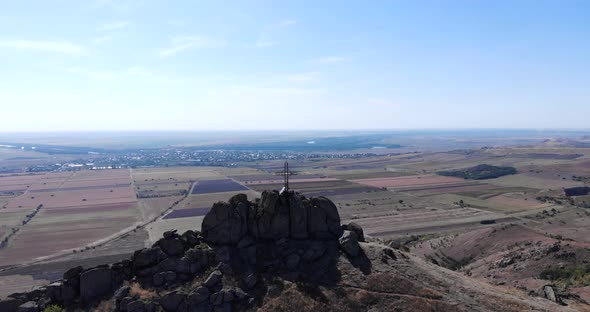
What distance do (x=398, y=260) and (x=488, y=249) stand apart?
33982 mm

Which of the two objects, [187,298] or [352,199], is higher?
[187,298]

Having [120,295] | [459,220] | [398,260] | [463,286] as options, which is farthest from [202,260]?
[459,220]

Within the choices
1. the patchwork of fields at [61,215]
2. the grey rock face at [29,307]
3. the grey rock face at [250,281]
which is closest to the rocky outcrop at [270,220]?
the grey rock face at [250,281]

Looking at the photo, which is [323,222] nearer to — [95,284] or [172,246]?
[172,246]

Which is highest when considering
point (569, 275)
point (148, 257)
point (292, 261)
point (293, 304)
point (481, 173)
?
point (148, 257)

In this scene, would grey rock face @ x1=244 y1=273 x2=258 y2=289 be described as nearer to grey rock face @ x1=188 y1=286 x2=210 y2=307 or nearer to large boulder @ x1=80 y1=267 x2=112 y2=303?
grey rock face @ x1=188 y1=286 x2=210 y2=307

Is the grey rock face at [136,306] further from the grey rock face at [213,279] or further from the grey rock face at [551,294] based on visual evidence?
the grey rock face at [551,294]

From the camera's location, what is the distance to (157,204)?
123m

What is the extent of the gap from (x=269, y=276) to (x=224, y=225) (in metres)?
6.02

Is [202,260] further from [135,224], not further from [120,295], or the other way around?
[135,224]

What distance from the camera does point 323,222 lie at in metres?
37.4

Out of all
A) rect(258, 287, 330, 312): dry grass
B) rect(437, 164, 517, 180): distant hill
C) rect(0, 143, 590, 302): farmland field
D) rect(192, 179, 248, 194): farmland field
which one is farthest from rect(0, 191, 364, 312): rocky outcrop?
rect(437, 164, 517, 180): distant hill

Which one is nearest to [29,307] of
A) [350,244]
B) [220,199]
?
[350,244]

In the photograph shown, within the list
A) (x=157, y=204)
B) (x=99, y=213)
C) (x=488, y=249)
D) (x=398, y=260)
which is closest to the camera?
(x=398, y=260)
